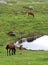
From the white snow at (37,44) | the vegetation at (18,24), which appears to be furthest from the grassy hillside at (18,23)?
the white snow at (37,44)

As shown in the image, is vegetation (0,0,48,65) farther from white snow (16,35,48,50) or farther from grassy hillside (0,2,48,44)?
white snow (16,35,48,50)

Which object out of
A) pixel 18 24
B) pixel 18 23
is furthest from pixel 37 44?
pixel 18 23

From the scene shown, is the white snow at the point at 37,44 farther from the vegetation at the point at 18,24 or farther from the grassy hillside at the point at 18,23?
the grassy hillside at the point at 18,23

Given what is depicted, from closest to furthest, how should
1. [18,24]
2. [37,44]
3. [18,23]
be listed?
[37,44] → [18,24] → [18,23]

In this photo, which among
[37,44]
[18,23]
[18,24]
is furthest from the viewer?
[18,23]

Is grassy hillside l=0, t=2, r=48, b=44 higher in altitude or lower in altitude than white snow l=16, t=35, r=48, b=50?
higher

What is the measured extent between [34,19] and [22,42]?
46.9 feet

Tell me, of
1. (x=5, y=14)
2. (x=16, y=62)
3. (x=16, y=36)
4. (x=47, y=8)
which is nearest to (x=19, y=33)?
(x=16, y=36)

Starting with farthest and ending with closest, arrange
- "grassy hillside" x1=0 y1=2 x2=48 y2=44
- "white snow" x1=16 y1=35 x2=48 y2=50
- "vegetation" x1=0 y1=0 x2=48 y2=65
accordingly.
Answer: "grassy hillside" x1=0 y1=2 x2=48 y2=44 → "vegetation" x1=0 y1=0 x2=48 y2=65 → "white snow" x1=16 y1=35 x2=48 y2=50

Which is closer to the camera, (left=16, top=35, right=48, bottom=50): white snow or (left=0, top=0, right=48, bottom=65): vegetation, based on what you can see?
(left=16, top=35, right=48, bottom=50): white snow

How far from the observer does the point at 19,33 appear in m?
45.2

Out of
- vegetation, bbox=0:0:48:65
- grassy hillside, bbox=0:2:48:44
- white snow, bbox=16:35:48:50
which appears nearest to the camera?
white snow, bbox=16:35:48:50

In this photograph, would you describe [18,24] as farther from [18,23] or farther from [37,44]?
[37,44]

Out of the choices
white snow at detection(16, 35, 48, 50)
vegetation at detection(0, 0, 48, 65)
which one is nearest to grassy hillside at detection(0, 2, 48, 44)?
vegetation at detection(0, 0, 48, 65)
